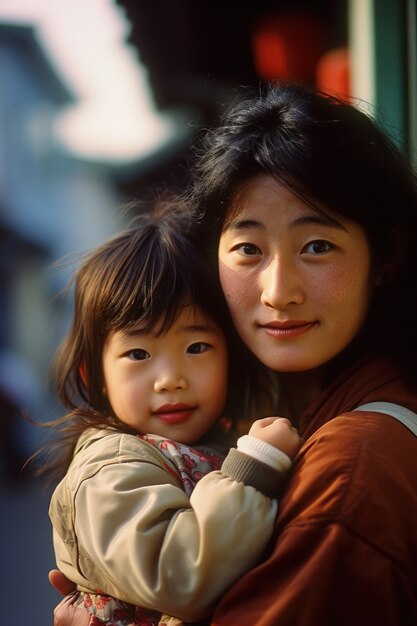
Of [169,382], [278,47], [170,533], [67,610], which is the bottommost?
[67,610]

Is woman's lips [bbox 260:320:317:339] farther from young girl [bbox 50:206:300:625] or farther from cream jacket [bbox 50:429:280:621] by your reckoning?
cream jacket [bbox 50:429:280:621]

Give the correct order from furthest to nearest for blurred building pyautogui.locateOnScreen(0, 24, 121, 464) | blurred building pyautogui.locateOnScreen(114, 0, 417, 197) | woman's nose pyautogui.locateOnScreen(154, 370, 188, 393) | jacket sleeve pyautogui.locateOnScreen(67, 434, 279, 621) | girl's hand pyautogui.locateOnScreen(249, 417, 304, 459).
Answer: blurred building pyautogui.locateOnScreen(0, 24, 121, 464), blurred building pyautogui.locateOnScreen(114, 0, 417, 197), woman's nose pyautogui.locateOnScreen(154, 370, 188, 393), girl's hand pyautogui.locateOnScreen(249, 417, 304, 459), jacket sleeve pyautogui.locateOnScreen(67, 434, 279, 621)

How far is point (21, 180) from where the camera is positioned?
12.2 metres

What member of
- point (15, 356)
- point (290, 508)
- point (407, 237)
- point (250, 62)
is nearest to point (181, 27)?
point (250, 62)

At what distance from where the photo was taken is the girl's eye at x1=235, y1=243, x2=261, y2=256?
161cm

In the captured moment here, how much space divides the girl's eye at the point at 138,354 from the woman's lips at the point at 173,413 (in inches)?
4.7

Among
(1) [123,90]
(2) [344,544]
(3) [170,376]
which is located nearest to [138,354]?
(3) [170,376]

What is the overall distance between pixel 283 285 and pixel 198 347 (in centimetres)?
32

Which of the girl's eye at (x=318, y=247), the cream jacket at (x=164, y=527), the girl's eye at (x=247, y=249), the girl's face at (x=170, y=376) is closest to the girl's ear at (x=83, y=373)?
the girl's face at (x=170, y=376)

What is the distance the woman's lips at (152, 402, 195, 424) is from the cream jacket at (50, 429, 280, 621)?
166 mm

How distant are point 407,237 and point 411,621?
83cm

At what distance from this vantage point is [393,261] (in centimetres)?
169

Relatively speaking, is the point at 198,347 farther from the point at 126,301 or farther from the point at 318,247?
the point at 318,247

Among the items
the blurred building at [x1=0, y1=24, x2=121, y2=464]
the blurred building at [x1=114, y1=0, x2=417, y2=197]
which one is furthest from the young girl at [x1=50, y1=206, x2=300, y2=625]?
the blurred building at [x1=0, y1=24, x2=121, y2=464]
